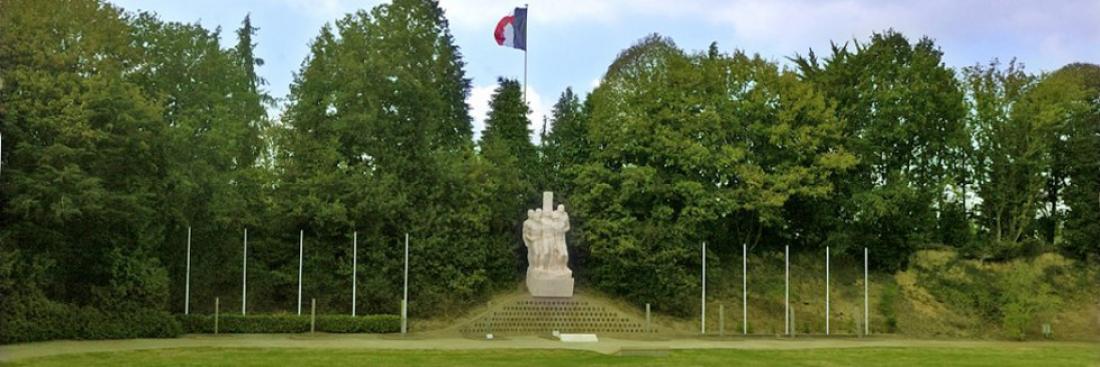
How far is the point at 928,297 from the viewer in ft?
142

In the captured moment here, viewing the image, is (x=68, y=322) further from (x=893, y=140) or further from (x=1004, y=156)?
(x=1004, y=156)

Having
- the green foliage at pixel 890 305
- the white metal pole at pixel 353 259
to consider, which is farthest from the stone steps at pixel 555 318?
the green foliage at pixel 890 305

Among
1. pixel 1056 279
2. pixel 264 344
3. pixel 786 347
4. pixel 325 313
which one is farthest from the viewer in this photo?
pixel 1056 279

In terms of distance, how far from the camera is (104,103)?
30.2 meters

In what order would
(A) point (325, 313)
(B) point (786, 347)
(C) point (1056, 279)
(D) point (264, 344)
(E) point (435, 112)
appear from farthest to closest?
(C) point (1056, 279) → (E) point (435, 112) → (A) point (325, 313) → (B) point (786, 347) → (D) point (264, 344)

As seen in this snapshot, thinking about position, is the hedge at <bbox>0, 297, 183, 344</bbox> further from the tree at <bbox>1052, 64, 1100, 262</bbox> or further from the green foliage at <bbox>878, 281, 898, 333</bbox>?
the tree at <bbox>1052, 64, 1100, 262</bbox>

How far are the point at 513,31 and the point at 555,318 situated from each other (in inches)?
565

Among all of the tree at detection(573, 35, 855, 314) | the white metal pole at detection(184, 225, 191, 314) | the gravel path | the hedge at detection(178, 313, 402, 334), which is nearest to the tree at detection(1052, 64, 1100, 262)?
the gravel path

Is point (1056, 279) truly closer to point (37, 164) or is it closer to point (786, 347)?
point (786, 347)

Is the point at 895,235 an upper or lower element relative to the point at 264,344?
upper

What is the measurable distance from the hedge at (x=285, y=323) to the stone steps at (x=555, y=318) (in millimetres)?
3170

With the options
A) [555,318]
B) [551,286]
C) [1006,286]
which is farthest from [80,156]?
[1006,286]

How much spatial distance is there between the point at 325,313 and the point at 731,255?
17241 millimetres

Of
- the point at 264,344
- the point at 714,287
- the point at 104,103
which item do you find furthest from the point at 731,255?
the point at 104,103
